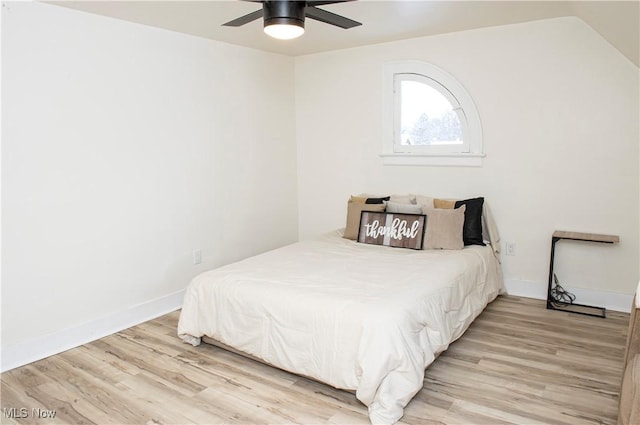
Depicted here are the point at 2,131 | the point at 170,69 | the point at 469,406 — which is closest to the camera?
the point at 469,406

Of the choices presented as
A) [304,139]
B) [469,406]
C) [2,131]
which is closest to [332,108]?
[304,139]

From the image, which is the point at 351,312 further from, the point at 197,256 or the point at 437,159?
the point at 437,159

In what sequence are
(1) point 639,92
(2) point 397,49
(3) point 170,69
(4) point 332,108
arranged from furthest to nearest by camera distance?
(4) point 332,108
(2) point 397,49
(3) point 170,69
(1) point 639,92

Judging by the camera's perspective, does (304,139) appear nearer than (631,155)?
→ No

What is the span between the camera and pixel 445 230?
12.6 ft

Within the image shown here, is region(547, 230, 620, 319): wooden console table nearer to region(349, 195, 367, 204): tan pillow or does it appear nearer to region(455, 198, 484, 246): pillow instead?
region(455, 198, 484, 246): pillow

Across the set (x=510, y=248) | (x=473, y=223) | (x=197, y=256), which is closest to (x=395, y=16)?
(x=473, y=223)

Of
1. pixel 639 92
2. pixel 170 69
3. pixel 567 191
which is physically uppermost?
pixel 170 69

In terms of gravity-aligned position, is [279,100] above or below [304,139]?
above

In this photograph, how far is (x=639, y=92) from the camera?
349 cm

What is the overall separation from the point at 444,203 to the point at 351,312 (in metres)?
1.96

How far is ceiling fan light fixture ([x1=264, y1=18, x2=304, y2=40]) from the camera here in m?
2.35

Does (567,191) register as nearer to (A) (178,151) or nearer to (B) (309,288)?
(B) (309,288)

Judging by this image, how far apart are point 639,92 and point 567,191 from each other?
2.82 feet
